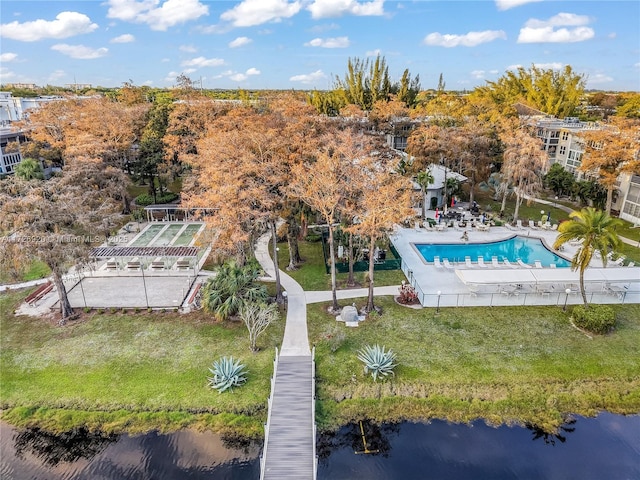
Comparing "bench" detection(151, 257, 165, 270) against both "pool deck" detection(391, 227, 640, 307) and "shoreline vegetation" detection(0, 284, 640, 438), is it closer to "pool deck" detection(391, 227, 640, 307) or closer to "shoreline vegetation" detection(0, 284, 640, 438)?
"shoreline vegetation" detection(0, 284, 640, 438)

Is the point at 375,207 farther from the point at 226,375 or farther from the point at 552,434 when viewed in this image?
the point at 552,434

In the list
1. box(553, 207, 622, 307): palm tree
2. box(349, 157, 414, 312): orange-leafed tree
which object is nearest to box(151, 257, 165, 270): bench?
box(349, 157, 414, 312): orange-leafed tree

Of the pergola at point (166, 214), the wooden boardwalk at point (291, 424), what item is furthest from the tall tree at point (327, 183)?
the pergola at point (166, 214)

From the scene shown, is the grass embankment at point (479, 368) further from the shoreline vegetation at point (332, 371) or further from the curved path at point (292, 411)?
the curved path at point (292, 411)

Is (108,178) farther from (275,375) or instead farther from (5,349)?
(275,375)

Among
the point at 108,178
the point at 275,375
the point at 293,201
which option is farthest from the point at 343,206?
the point at 108,178

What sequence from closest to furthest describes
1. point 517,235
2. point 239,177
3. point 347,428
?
point 347,428 < point 239,177 < point 517,235

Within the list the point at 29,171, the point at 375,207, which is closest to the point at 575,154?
the point at 375,207

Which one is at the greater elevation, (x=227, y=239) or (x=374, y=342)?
(x=227, y=239)
